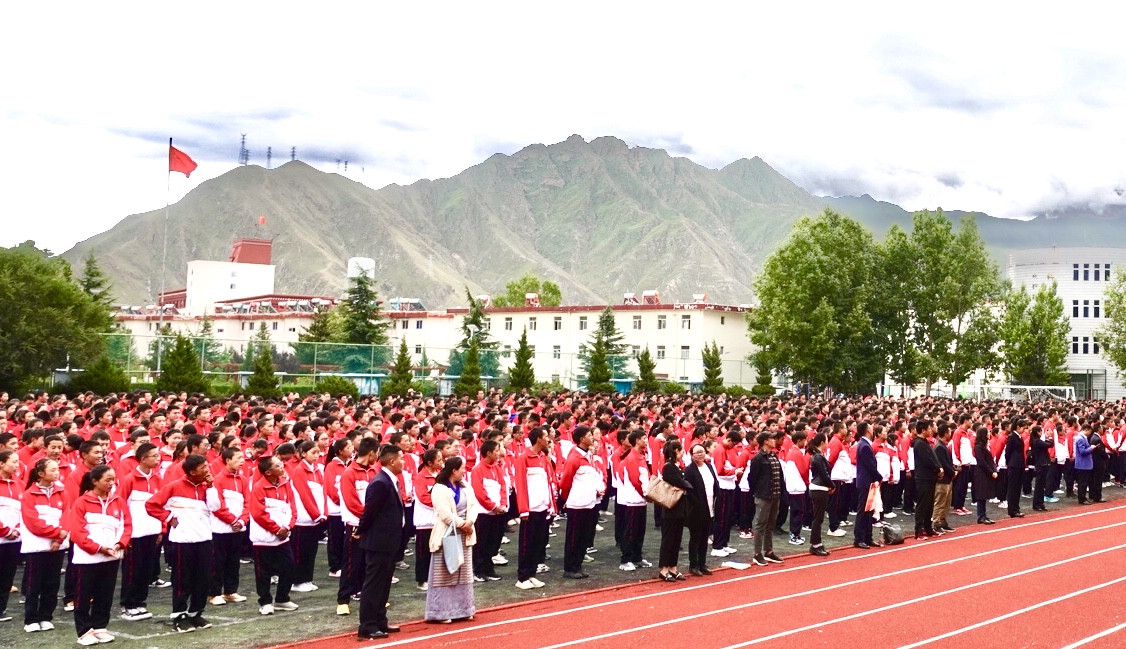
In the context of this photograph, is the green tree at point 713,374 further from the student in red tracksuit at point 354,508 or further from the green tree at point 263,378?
the student in red tracksuit at point 354,508

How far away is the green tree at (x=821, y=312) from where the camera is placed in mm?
55906

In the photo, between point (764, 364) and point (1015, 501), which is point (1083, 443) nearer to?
point (1015, 501)

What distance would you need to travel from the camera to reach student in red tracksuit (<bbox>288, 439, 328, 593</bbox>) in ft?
36.6

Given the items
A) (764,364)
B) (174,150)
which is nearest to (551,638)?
(174,150)

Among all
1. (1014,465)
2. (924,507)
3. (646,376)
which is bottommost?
(924,507)

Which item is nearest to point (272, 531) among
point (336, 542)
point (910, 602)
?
point (336, 542)

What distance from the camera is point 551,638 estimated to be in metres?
9.93

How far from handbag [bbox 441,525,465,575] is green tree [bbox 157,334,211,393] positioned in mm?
27696

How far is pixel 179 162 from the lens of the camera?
44562 millimetres

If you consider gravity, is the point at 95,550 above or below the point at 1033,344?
below

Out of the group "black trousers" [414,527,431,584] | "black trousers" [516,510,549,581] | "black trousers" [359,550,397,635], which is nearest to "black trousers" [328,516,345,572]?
"black trousers" [414,527,431,584]

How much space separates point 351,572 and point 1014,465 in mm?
15243

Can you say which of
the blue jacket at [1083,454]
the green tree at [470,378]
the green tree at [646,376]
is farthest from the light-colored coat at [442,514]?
the green tree at [646,376]

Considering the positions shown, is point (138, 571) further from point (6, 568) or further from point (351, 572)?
point (351, 572)
